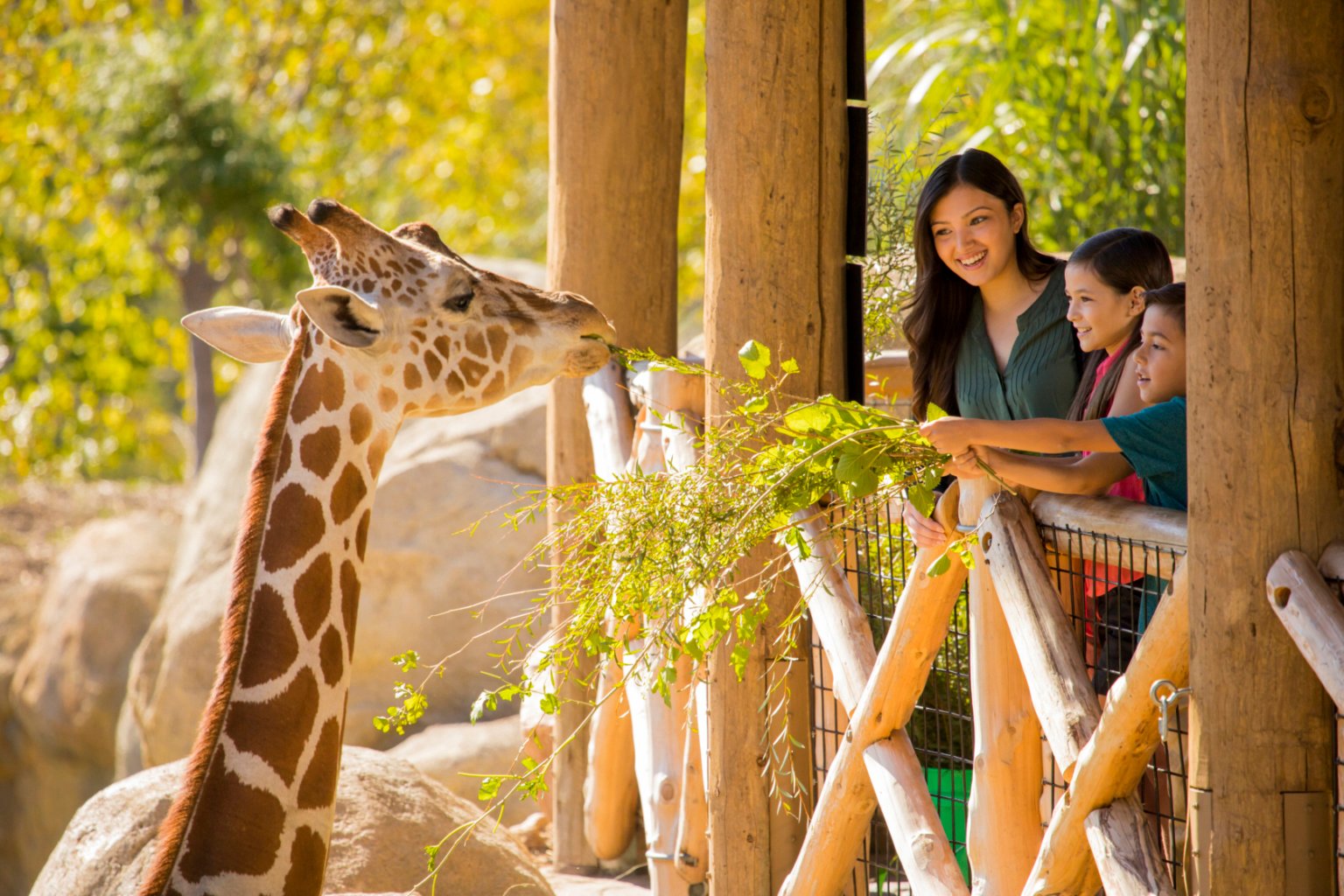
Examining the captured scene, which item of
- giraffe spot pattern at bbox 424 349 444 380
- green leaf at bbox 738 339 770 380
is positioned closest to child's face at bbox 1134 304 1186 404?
green leaf at bbox 738 339 770 380

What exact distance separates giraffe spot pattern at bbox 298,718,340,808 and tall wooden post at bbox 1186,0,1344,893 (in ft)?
5.68

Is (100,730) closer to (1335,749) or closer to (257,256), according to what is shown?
(257,256)

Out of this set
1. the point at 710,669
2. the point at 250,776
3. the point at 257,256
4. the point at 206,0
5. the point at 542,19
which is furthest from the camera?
the point at 542,19

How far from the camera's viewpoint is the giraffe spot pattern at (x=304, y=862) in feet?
9.13

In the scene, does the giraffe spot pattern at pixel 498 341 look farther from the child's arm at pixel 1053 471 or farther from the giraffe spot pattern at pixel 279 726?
the child's arm at pixel 1053 471

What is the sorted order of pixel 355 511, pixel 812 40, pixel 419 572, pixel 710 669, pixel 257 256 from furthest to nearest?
pixel 257 256, pixel 419 572, pixel 710 669, pixel 812 40, pixel 355 511

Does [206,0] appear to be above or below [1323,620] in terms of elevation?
above

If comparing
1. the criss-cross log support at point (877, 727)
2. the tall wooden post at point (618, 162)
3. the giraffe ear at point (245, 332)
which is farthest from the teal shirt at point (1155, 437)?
the tall wooden post at point (618, 162)

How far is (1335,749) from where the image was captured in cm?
227

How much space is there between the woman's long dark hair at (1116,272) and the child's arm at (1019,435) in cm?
48

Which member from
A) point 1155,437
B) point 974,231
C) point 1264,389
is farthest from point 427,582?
point 1264,389

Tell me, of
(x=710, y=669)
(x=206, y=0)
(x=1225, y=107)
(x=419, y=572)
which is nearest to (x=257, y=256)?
(x=206, y=0)

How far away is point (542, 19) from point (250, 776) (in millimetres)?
12423

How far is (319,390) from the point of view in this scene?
3070 millimetres
